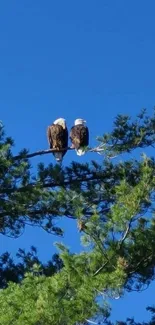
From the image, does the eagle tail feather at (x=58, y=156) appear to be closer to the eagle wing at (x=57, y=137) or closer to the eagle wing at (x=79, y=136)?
the eagle wing at (x=57, y=137)

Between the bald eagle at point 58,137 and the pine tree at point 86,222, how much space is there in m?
0.24

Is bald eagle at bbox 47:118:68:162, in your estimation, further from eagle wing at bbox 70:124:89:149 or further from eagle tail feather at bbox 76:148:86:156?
eagle tail feather at bbox 76:148:86:156

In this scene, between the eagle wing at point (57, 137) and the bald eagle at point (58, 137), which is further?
the eagle wing at point (57, 137)

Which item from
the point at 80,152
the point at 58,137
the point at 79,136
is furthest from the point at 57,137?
the point at 80,152

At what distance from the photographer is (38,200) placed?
35.6 feet

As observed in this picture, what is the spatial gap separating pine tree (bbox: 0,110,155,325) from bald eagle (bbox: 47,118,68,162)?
0.24 meters

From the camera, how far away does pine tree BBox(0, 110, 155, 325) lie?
8164mm

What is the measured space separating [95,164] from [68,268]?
9.03ft

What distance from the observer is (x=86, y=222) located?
8.76m

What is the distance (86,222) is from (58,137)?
3.09 metres

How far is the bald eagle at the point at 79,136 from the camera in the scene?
36.1ft

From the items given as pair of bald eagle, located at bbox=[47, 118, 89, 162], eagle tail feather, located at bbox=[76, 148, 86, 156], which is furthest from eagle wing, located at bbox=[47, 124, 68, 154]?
eagle tail feather, located at bbox=[76, 148, 86, 156]

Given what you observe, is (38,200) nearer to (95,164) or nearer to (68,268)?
(95,164)

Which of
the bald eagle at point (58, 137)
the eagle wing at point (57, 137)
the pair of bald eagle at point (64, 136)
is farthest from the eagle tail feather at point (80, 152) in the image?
the eagle wing at point (57, 137)
